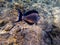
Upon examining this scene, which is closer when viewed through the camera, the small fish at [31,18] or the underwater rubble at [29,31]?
the underwater rubble at [29,31]

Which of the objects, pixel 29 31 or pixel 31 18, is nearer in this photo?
pixel 29 31

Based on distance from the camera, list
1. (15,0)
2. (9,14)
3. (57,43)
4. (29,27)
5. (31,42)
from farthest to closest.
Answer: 1. (15,0)
2. (9,14)
3. (57,43)
4. (29,27)
5. (31,42)

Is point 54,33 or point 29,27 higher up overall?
point 29,27

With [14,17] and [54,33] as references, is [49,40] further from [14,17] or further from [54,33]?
[14,17]

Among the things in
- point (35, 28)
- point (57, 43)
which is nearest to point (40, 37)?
point (35, 28)

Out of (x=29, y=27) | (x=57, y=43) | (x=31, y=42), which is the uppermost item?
(x=29, y=27)

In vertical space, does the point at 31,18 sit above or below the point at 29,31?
above

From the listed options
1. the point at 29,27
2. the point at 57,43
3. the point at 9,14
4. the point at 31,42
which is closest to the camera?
the point at 31,42

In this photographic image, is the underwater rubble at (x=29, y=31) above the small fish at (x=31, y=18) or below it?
below

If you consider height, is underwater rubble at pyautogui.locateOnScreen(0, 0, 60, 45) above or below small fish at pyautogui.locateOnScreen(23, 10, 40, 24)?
below

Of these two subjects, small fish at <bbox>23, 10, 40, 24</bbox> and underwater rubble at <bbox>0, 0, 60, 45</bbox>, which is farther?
small fish at <bbox>23, 10, 40, 24</bbox>

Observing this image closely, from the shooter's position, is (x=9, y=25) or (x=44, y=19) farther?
(x=44, y=19)
